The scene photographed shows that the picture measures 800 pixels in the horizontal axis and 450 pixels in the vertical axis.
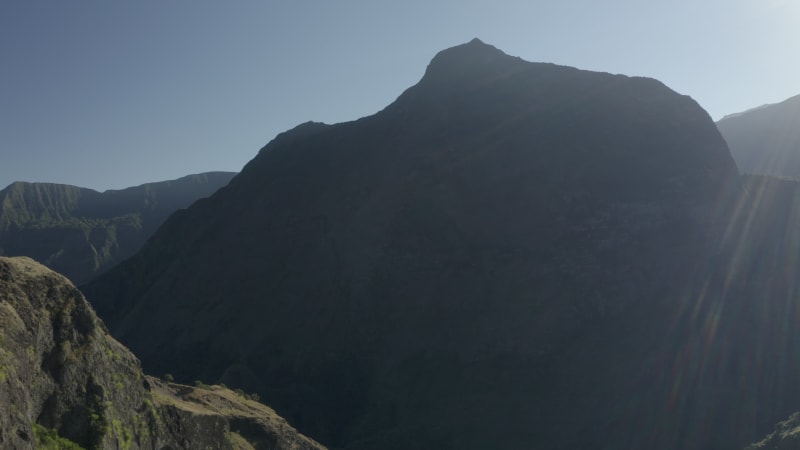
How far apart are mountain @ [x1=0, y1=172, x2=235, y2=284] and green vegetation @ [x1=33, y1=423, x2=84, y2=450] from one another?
12857cm

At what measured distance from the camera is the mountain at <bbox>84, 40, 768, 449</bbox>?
5253cm

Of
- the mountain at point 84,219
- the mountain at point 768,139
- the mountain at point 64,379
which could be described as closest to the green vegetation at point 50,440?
the mountain at point 64,379

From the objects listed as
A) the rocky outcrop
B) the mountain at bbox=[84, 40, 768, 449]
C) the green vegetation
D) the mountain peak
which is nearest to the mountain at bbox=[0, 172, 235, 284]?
the mountain at bbox=[84, 40, 768, 449]

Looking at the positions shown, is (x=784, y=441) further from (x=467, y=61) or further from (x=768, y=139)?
(x=768, y=139)

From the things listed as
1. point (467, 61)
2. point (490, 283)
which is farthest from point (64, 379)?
point (467, 61)

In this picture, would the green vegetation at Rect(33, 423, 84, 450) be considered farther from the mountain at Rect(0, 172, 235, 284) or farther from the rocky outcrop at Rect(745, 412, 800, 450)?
the mountain at Rect(0, 172, 235, 284)

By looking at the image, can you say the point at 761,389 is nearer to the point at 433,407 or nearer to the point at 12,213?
the point at 433,407

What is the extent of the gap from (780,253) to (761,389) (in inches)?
597

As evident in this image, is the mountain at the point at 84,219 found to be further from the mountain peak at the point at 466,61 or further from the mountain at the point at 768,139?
the mountain at the point at 768,139

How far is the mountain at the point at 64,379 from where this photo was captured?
39.4 ft

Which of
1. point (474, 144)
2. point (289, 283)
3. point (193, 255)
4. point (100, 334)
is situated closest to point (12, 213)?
point (193, 255)

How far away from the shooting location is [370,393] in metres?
59.4

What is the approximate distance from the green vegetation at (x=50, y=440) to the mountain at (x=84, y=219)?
129m

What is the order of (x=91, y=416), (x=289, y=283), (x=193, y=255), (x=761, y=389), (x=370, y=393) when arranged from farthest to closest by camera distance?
(x=193, y=255), (x=289, y=283), (x=370, y=393), (x=761, y=389), (x=91, y=416)
